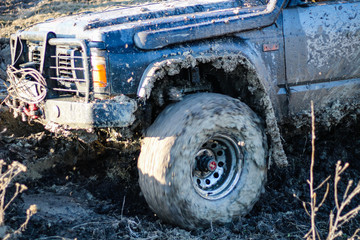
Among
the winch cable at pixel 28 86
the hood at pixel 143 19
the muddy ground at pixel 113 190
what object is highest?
the hood at pixel 143 19

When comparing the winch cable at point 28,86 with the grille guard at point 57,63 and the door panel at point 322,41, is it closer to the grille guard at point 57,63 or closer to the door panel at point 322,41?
the grille guard at point 57,63

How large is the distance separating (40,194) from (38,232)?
1005 mm

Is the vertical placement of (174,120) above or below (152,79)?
below

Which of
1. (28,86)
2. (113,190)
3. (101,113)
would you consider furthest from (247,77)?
(28,86)

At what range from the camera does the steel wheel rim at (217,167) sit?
11.7ft

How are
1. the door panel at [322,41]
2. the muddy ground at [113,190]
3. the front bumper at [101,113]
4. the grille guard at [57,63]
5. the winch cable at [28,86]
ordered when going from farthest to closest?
the door panel at [322,41] → the winch cable at [28,86] → the muddy ground at [113,190] → the grille guard at [57,63] → the front bumper at [101,113]

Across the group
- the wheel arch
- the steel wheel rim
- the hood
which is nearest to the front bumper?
the wheel arch

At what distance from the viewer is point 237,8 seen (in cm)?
400

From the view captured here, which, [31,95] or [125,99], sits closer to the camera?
[125,99]

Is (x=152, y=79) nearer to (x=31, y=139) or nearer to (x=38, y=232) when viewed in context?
(x=38, y=232)

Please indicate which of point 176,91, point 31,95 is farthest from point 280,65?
point 31,95

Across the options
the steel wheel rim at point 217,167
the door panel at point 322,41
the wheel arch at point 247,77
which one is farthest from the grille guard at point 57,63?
the door panel at point 322,41

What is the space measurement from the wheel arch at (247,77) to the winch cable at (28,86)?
84 centimetres

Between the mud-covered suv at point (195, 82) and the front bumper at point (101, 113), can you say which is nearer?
the front bumper at point (101, 113)
